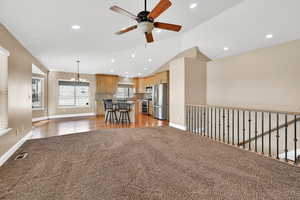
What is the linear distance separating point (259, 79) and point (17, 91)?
249 inches

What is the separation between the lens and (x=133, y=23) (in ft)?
9.98

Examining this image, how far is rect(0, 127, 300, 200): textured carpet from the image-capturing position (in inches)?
61.9

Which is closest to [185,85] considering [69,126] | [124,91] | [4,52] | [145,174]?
[145,174]

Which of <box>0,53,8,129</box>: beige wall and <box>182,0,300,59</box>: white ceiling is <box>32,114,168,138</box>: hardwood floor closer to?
<box>0,53,8,129</box>: beige wall

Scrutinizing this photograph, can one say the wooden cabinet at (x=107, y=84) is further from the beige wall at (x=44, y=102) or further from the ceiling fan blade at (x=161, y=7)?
the ceiling fan blade at (x=161, y=7)

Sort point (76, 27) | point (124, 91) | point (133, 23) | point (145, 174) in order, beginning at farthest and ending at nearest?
1. point (124, 91)
2. point (133, 23)
3. point (76, 27)
4. point (145, 174)

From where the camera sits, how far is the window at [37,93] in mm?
6519

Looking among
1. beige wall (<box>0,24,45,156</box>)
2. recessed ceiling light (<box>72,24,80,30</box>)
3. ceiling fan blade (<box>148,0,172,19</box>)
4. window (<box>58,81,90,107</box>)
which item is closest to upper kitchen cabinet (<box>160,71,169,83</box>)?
recessed ceiling light (<box>72,24,80,30</box>)

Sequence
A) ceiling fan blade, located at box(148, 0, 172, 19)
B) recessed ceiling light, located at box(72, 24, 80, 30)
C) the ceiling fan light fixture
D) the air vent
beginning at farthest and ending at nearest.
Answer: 1. recessed ceiling light, located at box(72, 24, 80, 30)
2. the air vent
3. the ceiling fan light fixture
4. ceiling fan blade, located at box(148, 0, 172, 19)

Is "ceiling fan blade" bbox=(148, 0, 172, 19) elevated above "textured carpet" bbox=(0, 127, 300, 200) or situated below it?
above

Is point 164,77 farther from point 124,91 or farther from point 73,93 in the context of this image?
point 73,93

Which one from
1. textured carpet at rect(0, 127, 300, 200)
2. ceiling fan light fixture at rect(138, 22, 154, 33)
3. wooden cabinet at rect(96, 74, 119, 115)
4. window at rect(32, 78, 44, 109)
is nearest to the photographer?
textured carpet at rect(0, 127, 300, 200)

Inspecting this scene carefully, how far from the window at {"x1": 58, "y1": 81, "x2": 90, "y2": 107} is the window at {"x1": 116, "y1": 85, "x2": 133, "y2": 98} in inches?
79.7

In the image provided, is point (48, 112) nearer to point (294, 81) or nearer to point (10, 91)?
point (10, 91)
